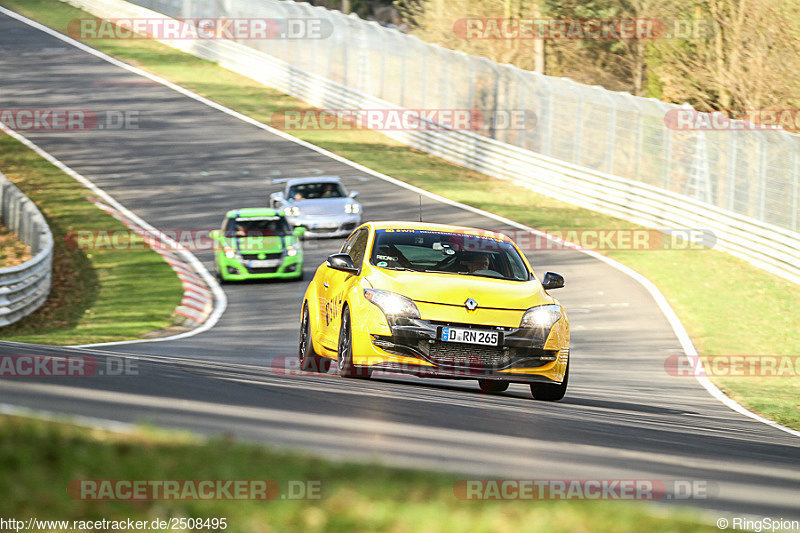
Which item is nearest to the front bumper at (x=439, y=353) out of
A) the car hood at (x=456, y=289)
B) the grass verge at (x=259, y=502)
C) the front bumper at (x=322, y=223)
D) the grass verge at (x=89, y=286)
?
the car hood at (x=456, y=289)

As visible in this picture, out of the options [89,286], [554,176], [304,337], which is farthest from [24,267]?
[554,176]

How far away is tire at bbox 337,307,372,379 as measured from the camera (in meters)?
12.0

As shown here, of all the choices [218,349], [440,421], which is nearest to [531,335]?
[440,421]

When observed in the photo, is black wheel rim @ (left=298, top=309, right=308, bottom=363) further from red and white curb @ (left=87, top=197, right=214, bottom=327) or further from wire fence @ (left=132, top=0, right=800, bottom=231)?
wire fence @ (left=132, top=0, right=800, bottom=231)

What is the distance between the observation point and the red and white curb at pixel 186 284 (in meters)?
22.7

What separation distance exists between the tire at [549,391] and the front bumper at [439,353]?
0.84m

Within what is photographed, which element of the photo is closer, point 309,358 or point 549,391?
point 549,391

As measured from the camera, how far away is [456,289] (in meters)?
11.8

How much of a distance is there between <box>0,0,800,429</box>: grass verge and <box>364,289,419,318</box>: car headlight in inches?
190

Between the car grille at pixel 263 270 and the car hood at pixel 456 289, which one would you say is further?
the car grille at pixel 263 270

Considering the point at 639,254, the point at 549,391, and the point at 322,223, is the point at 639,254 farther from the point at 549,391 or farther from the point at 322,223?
the point at 549,391

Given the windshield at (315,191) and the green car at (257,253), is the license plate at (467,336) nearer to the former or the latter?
the green car at (257,253)

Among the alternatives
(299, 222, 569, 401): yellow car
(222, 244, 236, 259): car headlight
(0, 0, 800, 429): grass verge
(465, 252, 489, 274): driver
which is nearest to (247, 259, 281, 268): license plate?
(222, 244, 236, 259): car headlight

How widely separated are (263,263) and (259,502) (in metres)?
20.4
